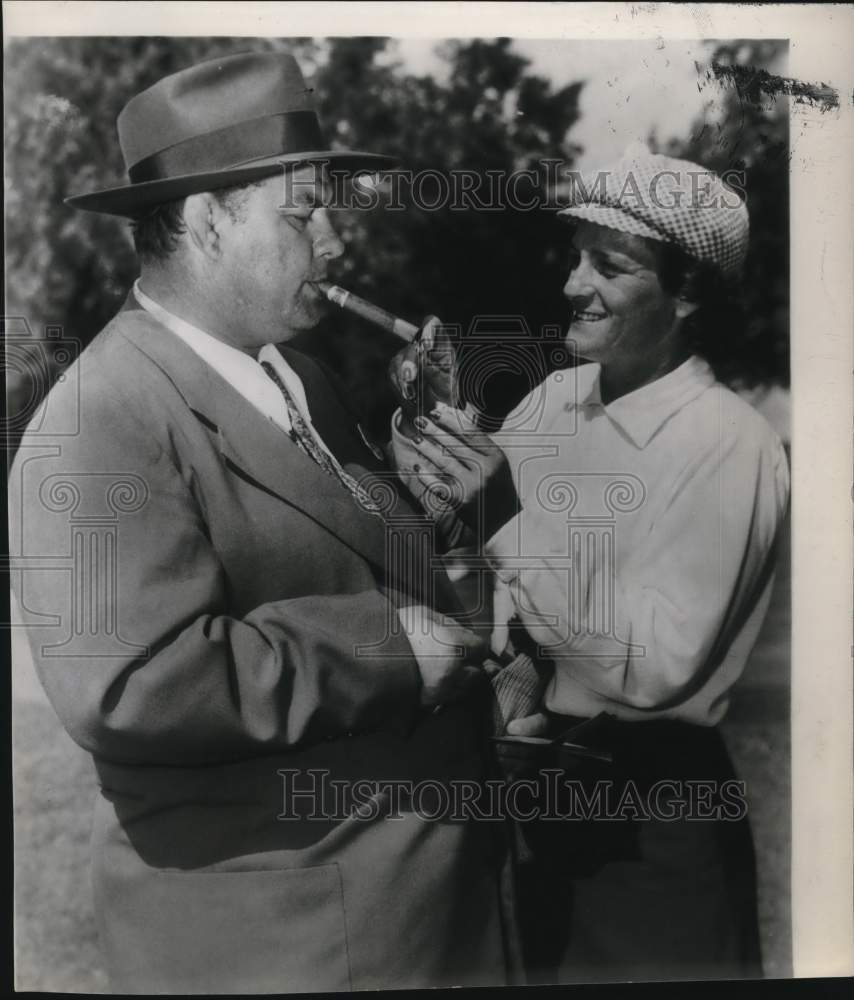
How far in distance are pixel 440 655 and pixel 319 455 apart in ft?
1.94

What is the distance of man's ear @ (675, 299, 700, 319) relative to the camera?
3414 mm

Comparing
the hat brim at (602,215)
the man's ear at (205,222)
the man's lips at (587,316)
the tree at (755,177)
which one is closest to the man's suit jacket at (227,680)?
the man's ear at (205,222)

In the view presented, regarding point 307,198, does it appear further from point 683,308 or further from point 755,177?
point 755,177

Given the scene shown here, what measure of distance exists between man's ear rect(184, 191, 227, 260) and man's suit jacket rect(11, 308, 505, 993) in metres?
0.24

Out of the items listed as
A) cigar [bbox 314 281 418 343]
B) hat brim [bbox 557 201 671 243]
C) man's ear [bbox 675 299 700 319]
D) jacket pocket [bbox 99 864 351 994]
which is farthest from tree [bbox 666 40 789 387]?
jacket pocket [bbox 99 864 351 994]

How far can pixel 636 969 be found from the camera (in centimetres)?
346

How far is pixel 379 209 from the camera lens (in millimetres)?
3344

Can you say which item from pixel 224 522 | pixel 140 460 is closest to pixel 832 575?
pixel 224 522

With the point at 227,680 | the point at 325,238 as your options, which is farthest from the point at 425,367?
the point at 227,680

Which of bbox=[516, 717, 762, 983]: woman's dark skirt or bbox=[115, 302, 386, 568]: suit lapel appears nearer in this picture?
bbox=[115, 302, 386, 568]: suit lapel

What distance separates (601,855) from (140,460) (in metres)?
1.56

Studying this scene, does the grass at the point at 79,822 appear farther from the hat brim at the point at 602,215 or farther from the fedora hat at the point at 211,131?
Result: the fedora hat at the point at 211,131

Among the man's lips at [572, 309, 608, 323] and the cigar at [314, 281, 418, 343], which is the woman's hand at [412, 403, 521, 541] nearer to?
the cigar at [314, 281, 418, 343]

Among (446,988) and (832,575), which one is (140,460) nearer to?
(446,988)
